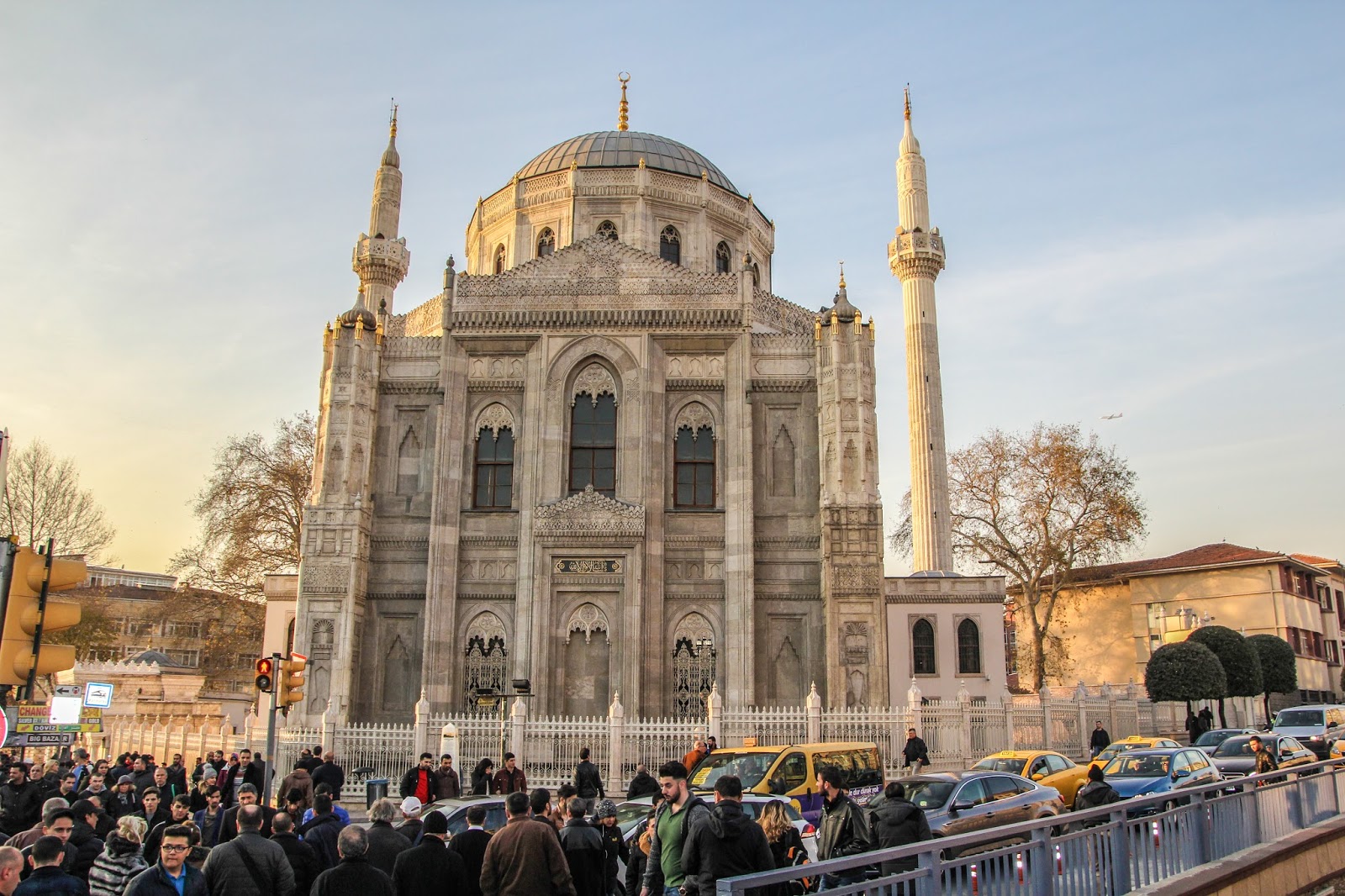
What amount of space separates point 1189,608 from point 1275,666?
5801 millimetres

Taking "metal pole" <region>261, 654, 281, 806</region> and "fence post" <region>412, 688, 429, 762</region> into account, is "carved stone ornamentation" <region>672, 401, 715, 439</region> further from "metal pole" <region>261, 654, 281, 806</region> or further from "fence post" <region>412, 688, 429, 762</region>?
"metal pole" <region>261, 654, 281, 806</region>

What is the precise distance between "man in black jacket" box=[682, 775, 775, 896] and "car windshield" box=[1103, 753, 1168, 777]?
11.1 m

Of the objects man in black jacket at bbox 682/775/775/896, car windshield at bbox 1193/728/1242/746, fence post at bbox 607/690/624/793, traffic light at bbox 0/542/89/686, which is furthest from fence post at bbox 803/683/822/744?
traffic light at bbox 0/542/89/686

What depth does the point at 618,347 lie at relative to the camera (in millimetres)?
28000

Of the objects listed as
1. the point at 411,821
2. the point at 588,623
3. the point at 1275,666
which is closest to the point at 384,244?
the point at 588,623

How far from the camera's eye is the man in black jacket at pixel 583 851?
8430 millimetres

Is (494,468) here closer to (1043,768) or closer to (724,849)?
(1043,768)

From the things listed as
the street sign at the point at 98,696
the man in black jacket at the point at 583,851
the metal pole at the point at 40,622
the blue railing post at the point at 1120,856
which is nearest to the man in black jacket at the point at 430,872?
the man in black jacket at the point at 583,851

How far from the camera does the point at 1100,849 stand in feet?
28.7

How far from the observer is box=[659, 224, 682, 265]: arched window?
35094 mm

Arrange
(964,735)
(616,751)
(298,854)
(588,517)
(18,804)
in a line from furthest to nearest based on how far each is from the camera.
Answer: (588,517), (964,735), (616,751), (18,804), (298,854)

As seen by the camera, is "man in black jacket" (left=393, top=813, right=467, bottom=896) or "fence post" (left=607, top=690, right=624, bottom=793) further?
"fence post" (left=607, top=690, right=624, bottom=793)

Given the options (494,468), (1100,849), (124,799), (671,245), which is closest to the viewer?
(1100,849)

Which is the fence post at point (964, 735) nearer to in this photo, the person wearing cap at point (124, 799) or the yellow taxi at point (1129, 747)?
the yellow taxi at point (1129, 747)
